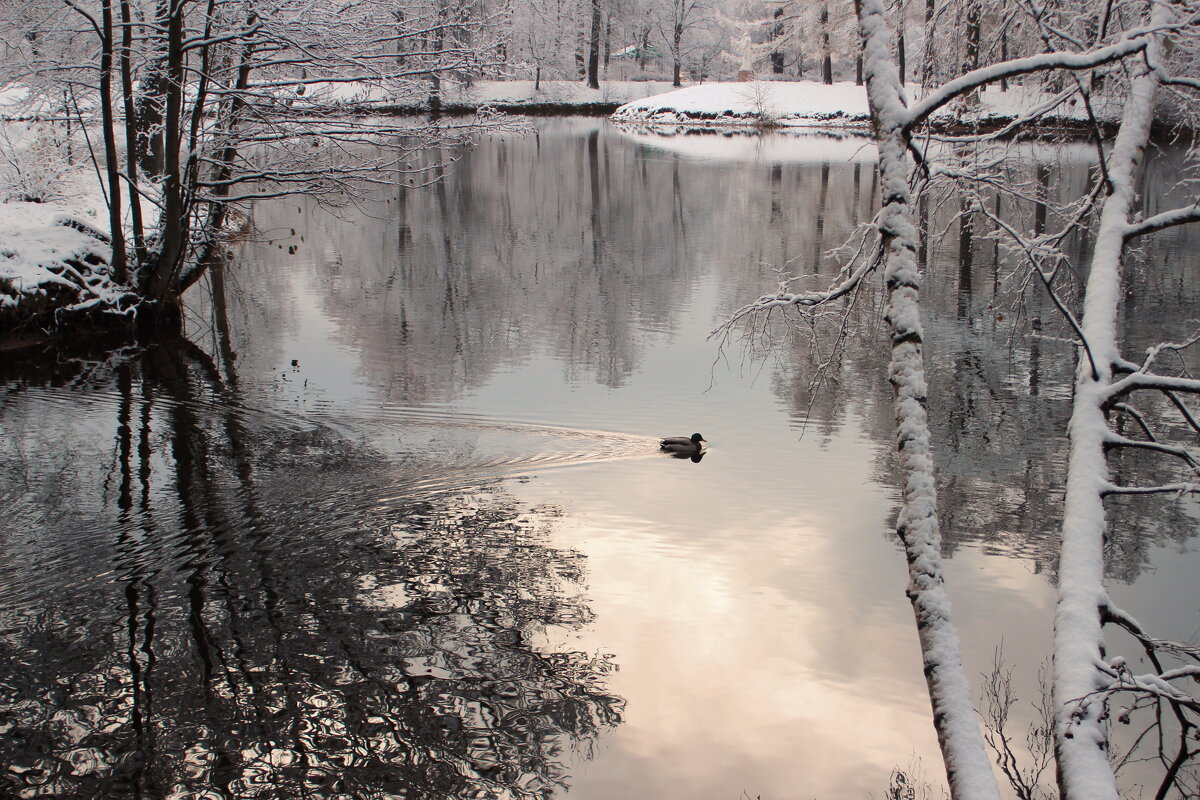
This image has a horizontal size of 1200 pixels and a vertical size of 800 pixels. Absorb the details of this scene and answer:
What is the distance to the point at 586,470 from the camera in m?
10.0

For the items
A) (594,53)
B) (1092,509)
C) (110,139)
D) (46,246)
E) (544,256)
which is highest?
(594,53)

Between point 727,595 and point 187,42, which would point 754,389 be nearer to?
point 727,595

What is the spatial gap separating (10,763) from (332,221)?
67.1 feet

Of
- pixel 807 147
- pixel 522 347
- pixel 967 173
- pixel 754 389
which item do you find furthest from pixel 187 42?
pixel 807 147

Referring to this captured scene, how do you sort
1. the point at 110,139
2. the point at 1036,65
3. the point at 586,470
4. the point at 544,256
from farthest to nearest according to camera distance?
the point at 544,256 → the point at 110,139 → the point at 586,470 → the point at 1036,65

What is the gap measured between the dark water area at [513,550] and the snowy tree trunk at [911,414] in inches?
61.0

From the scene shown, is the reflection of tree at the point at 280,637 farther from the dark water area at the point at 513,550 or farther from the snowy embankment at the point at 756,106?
the snowy embankment at the point at 756,106

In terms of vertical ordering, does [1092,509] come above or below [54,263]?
below

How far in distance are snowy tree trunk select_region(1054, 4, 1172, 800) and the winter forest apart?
→ 2 centimetres

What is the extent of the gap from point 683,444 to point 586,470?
3.28 ft

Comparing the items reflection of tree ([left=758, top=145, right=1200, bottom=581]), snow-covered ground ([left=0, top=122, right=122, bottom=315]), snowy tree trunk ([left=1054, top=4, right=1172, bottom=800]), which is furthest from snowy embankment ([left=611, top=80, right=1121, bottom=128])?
snowy tree trunk ([left=1054, top=4, right=1172, bottom=800])

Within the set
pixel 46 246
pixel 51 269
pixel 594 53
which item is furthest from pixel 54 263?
pixel 594 53

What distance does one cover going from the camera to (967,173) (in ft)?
16.3

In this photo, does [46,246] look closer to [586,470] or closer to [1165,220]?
[586,470]
